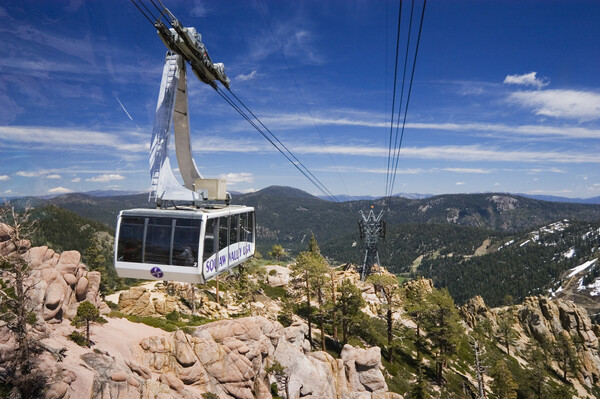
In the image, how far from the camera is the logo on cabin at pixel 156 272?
46.4 feet

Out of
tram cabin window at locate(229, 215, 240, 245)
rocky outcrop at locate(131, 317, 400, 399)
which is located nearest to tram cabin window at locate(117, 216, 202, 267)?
tram cabin window at locate(229, 215, 240, 245)

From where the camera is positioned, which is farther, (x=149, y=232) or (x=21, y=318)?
(x=21, y=318)

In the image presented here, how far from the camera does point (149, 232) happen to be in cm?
1427

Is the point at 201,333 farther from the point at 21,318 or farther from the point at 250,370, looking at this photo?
the point at 21,318

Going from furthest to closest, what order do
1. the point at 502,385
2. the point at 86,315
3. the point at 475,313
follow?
the point at 475,313 < the point at 502,385 < the point at 86,315

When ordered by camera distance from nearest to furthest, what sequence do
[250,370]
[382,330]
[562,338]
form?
[250,370], [382,330], [562,338]

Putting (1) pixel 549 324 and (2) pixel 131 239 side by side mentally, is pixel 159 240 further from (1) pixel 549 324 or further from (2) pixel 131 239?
(1) pixel 549 324

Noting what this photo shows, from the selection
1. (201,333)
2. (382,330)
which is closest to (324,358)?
(201,333)

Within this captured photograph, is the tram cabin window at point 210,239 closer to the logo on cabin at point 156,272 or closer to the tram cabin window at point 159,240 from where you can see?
the tram cabin window at point 159,240

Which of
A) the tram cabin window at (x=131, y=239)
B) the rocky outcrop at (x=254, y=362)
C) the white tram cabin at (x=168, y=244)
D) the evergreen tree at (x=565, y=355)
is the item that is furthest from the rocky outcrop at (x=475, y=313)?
the tram cabin window at (x=131, y=239)

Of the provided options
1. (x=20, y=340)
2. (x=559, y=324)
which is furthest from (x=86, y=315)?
(x=559, y=324)

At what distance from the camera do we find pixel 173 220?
553 inches

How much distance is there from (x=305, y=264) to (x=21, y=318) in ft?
118

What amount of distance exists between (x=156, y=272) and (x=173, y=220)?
8.03 ft
